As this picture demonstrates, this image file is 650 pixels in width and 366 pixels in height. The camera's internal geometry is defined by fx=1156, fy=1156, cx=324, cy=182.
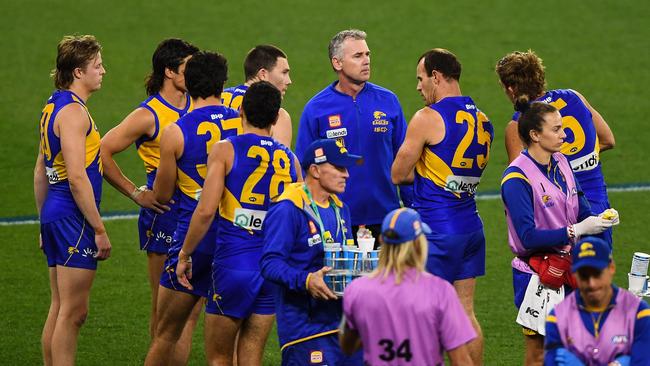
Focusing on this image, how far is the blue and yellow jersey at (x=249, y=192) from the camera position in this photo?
266 inches

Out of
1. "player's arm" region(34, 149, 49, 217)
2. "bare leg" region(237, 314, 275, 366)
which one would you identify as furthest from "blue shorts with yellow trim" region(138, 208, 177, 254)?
"bare leg" region(237, 314, 275, 366)

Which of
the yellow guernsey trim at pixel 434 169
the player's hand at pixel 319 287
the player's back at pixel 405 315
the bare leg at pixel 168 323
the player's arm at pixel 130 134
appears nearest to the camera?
the player's back at pixel 405 315

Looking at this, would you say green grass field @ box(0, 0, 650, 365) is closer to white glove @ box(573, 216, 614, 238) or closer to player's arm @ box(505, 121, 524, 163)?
player's arm @ box(505, 121, 524, 163)

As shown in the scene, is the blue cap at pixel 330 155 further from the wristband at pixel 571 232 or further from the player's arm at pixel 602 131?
the player's arm at pixel 602 131

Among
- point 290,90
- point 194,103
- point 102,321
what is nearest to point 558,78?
point 290,90

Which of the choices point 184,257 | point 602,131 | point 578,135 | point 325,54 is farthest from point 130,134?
point 325,54

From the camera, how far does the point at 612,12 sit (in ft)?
68.4

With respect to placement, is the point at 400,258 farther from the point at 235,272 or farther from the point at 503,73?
the point at 503,73

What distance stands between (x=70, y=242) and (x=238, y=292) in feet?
4.17

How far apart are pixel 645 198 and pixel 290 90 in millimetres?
6466

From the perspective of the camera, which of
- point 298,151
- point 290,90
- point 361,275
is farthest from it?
point 290,90

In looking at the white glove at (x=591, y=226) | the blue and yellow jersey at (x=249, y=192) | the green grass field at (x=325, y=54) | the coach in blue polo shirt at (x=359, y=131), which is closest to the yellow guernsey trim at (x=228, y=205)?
the blue and yellow jersey at (x=249, y=192)

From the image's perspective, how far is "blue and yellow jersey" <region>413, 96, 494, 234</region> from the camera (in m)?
7.61

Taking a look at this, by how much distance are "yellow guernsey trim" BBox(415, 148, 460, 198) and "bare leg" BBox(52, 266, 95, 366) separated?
2.32 meters
